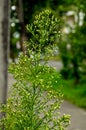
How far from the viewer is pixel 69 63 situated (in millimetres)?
25859

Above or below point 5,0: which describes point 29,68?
below

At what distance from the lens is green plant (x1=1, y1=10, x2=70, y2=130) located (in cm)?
457

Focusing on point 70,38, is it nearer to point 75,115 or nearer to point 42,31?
point 75,115

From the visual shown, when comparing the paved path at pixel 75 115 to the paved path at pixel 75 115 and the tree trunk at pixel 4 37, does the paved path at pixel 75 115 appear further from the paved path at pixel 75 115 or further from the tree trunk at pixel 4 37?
the tree trunk at pixel 4 37

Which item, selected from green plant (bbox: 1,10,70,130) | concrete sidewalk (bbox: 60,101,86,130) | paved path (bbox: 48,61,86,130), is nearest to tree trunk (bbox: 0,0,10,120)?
green plant (bbox: 1,10,70,130)

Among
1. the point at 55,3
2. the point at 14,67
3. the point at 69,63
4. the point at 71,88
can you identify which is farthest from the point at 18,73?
the point at 55,3

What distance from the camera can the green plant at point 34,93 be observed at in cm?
457

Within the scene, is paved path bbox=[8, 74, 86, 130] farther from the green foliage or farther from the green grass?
the green foliage

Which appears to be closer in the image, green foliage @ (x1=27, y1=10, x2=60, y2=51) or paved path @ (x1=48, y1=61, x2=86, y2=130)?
green foliage @ (x1=27, y1=10, x2=60, y2=51)

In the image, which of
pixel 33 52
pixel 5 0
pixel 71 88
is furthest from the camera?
pixel 71 88

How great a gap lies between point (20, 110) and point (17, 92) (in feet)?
0.52

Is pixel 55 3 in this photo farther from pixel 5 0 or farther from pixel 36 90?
pixel 36 90

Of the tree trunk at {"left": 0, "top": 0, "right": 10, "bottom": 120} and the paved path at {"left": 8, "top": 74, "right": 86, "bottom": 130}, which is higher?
the tree trunk at {"left": 0, "top": 0, "right": 10, "bottom": 120}

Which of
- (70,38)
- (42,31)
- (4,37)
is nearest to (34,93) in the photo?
(42,31)
